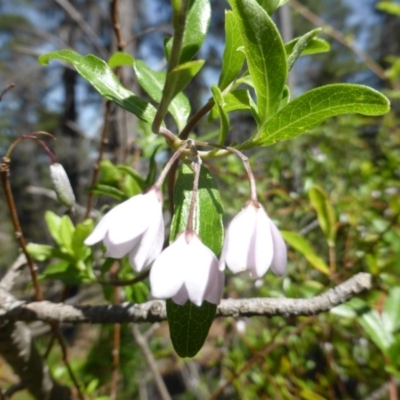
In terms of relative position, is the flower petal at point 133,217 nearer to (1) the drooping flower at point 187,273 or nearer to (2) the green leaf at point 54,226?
(1) the drooping flower at point 187,273

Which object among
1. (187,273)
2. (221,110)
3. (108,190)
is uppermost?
(221,110)

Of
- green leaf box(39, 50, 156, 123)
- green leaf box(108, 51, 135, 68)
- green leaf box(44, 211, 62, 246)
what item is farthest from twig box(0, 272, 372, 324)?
green leaf box(108, 51, 135, 68)

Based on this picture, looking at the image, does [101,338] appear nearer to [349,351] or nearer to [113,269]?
[113,269]

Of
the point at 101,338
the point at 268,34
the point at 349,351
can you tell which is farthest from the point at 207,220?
the point at 349,351

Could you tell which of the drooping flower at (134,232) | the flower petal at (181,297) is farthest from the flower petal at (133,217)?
the flower petal at (181,297)

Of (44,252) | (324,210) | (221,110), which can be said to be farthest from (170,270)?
(324,210)

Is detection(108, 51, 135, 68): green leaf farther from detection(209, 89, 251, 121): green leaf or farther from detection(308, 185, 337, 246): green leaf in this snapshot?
detection(308, 185, 337, 246): green leaf

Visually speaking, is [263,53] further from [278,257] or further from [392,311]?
[392,311]
